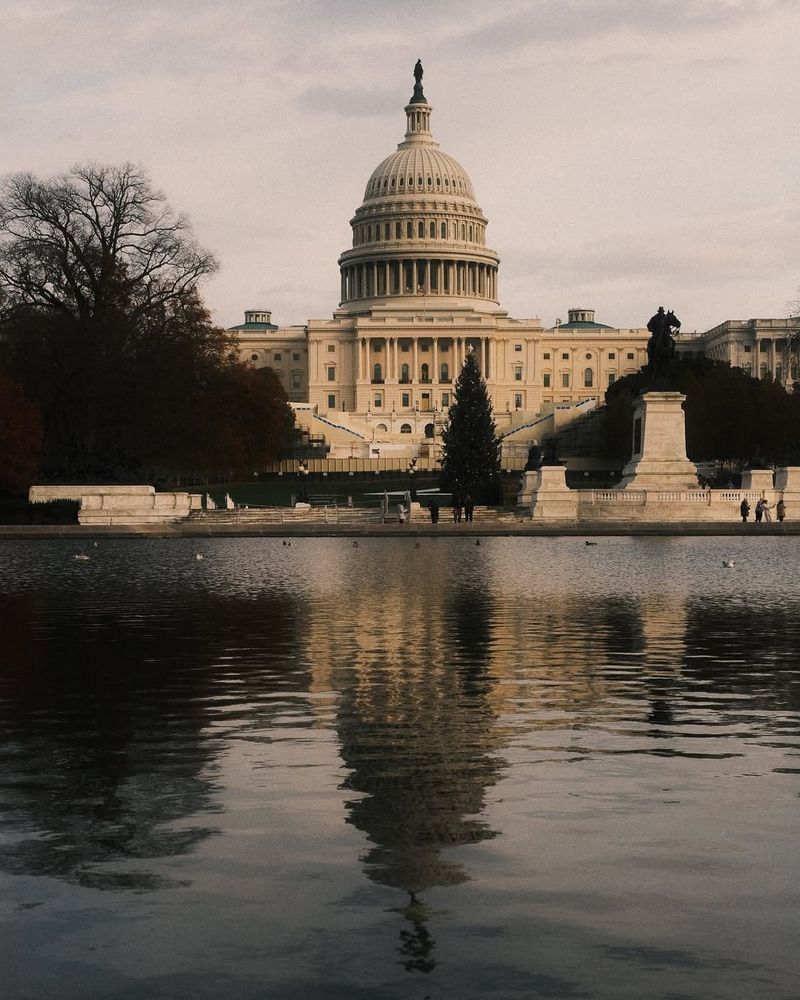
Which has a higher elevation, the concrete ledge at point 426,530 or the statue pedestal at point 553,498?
the statue pedestal at point 553,498

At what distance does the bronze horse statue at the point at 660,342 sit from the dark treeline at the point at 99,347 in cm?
1912

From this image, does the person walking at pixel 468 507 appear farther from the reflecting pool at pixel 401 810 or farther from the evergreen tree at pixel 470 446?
the reflecting pool at pixel 401 810

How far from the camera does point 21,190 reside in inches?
2515

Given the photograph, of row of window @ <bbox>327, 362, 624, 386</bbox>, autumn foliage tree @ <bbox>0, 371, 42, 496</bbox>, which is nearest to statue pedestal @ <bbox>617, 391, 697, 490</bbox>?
autumn foliage tree @ <bbox>0, 371, 42, 496</bbox>

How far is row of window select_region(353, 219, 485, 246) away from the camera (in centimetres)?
18775

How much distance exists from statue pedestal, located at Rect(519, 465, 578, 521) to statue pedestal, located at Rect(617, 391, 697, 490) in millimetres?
2694

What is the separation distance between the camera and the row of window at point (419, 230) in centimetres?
18775

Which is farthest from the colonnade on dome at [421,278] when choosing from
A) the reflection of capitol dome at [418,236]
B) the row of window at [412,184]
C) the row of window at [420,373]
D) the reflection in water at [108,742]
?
the reflection in water at [108,742]

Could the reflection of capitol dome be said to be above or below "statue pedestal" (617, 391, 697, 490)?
above

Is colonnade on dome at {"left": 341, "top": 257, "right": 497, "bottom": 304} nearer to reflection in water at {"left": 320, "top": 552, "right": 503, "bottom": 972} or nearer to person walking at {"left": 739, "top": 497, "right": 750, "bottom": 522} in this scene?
→ person walking at {"left": 739, "top": 497, "right": 750, "bottom": 522}

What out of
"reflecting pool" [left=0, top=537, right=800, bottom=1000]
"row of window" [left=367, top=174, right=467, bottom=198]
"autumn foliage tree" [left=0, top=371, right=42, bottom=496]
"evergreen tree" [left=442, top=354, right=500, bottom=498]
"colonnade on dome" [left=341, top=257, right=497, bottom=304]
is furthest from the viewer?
"row of window" [left=367, top=174, right=467, bottom=198]

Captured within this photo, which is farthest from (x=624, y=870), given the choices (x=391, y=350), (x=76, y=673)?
(x=391, y=350)

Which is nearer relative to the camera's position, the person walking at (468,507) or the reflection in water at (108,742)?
the reflection in water at (108,742)

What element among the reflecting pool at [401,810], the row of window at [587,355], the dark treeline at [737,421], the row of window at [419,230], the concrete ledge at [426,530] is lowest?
the reflecting pool at [401,810]
